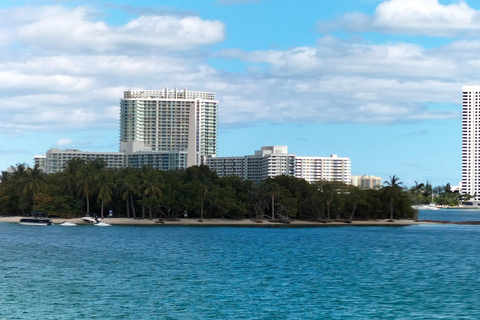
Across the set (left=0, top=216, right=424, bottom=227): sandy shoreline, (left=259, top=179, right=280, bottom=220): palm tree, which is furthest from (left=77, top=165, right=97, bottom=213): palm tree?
(left=259, top=179, right=280, bottom=220): palm tree

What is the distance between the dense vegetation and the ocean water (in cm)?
3731

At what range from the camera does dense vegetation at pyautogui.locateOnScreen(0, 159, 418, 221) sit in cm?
15825

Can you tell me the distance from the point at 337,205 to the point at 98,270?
109710mm

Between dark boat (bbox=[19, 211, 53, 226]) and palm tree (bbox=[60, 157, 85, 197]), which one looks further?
palm tree (bbox=[60, 157, 85, 197])

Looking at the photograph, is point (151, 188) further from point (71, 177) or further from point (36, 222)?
point (36, 222)

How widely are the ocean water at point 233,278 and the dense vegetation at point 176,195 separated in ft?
122

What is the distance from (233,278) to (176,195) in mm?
91583

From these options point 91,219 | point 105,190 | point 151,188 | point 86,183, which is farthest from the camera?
point 86,183

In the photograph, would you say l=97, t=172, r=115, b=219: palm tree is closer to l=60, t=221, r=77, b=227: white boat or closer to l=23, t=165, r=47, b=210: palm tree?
l=60, t=221, r=77, b=227: white boat

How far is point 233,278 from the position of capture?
67.4 m

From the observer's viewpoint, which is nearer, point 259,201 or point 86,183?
point 86,183

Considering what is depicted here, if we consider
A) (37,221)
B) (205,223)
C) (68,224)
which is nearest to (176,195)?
(205,223)

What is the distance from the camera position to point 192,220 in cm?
16212

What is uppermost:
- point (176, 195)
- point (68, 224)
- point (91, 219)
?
point (176, 195)
